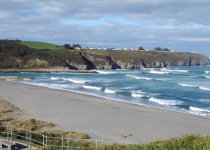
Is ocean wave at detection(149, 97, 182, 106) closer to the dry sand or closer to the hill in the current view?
the dry sand

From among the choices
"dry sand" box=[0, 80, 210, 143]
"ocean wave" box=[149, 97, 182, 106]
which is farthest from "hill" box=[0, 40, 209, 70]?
"dry sand" box=[0, 80, 210, 143]

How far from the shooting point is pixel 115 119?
954 inches

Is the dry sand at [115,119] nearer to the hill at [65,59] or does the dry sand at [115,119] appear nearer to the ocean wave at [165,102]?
the ocean wave at [165,102]

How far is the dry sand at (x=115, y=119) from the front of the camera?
19.7 metres

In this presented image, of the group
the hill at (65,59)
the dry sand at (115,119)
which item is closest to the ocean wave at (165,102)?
the dry sand at (115,119)

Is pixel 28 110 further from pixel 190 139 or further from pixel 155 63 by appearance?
pixel 155 63

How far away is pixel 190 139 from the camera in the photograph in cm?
1093

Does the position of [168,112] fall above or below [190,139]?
below

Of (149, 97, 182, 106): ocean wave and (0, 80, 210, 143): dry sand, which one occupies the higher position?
(0, 80, 210, 143): dry sand

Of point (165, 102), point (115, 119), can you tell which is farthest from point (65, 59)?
point (115, 119)

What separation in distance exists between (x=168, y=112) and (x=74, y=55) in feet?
315

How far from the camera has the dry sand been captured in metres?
19.7

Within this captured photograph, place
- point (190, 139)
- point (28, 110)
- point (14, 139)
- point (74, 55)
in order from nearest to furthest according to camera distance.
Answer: point (190, 139), point (14, 139), point (28, 110), point (74, 55)

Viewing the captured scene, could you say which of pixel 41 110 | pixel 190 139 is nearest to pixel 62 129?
pixel 41 110
